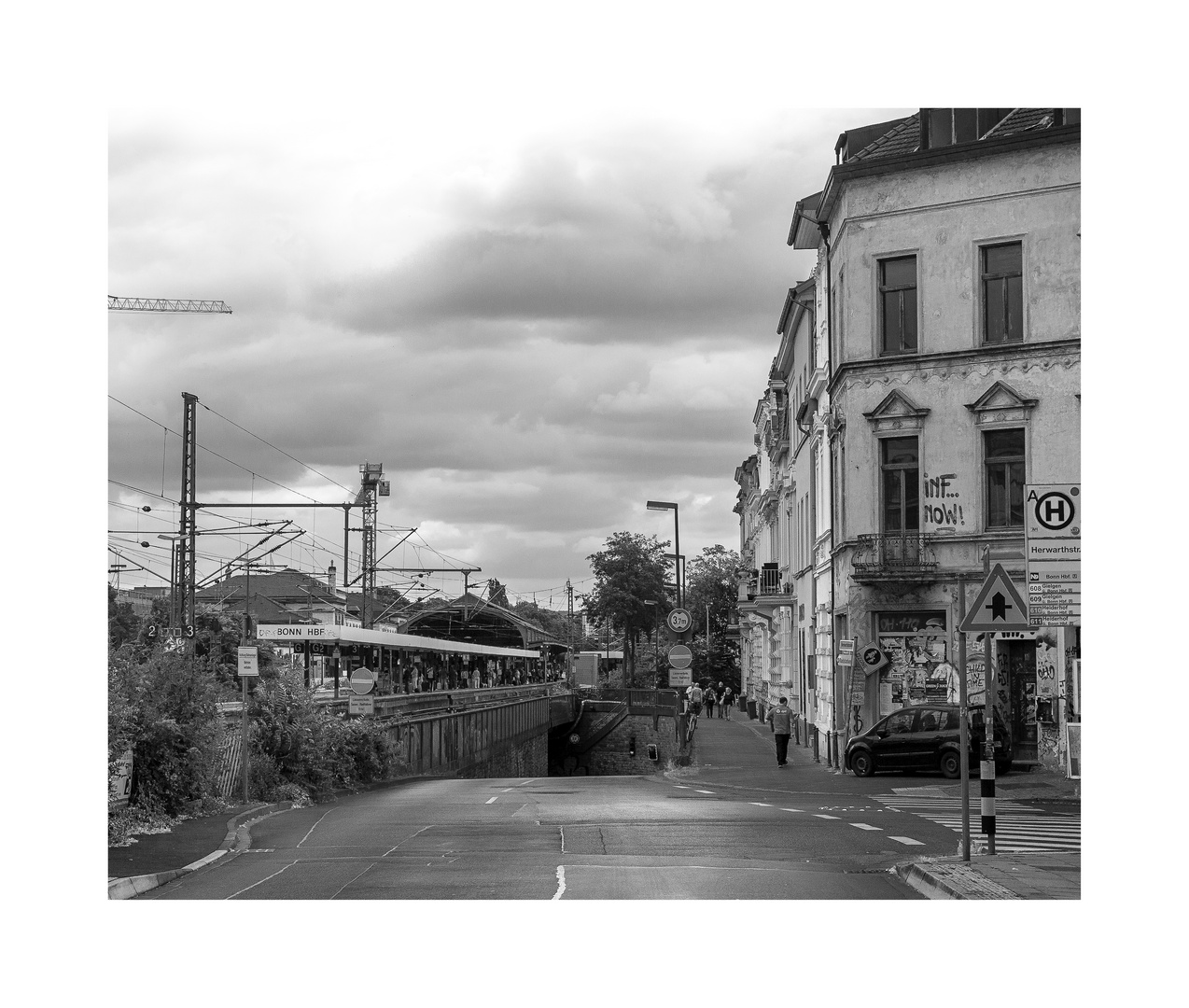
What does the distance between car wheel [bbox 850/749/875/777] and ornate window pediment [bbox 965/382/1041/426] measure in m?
7.56

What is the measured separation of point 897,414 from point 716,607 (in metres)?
89.5

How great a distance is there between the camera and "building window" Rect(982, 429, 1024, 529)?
33406 mm

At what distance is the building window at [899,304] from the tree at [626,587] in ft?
173

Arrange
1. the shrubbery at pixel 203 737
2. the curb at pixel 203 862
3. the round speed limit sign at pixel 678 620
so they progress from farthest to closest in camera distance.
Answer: the round speed limit sign at pixel 678 620 < the shrubbery at pixel 203 737 < the curb at pixel 203 862

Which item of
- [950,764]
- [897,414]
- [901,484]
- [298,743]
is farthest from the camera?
[901,484]

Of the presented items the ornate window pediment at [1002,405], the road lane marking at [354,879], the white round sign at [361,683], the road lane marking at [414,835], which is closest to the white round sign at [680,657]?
the white round sign at [361,683]

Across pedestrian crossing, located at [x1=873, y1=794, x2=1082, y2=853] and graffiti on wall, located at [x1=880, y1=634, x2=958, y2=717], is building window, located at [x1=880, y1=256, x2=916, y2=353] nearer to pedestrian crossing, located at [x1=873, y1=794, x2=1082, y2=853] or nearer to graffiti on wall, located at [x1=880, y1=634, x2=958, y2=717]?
graffiti on wall, located at [x1=880, y1=634, x2=958, y2=717]

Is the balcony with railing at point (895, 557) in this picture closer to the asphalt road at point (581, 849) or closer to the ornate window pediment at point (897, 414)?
the ornate window pediment at point (897, 414)

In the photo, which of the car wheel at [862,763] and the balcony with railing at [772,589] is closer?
the car wheel at [862,763]

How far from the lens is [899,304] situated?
34531 millimetres

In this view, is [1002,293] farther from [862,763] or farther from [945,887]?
[945,887]

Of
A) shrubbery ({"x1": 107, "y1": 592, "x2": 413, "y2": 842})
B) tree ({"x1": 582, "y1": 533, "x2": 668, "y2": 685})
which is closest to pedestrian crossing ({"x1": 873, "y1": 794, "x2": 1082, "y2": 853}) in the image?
shrubbery ({"x1": 107, "y1": 592, "x2": 413, "y2": 842})

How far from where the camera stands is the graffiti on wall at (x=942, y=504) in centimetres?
3362

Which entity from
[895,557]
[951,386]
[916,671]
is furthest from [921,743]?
[951,386]
